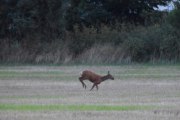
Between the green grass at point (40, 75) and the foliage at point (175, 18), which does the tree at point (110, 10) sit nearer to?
the foliage at point (175, 18)

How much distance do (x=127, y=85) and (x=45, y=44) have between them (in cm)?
2221

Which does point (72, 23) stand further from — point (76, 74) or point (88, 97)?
point (88, 97)

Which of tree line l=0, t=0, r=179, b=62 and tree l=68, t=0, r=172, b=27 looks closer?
tree line l=0, t=0, r=179, b=62

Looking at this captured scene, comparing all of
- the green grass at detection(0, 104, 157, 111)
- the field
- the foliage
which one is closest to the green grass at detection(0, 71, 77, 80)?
the field

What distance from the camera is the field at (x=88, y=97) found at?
16.4m

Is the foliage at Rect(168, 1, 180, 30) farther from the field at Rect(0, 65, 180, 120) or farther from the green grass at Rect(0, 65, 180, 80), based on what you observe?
the field at Rect(0, 65, 180, 120)

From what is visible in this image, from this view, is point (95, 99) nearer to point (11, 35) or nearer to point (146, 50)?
→ point (146, 50)

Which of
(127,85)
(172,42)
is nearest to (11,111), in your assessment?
(127,85)

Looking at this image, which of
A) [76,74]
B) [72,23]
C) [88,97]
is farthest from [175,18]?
[88,97]

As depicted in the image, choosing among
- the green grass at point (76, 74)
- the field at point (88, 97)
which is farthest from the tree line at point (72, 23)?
the field at point (88, 97)

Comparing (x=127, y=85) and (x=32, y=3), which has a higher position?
(x=32, y=3)

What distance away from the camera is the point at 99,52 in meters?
45.6

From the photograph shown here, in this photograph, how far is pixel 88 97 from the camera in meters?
21.7

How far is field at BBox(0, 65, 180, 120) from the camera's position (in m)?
16.4
